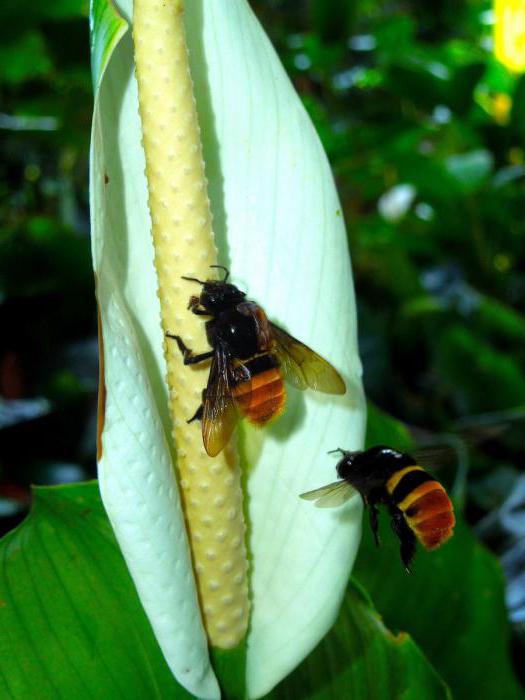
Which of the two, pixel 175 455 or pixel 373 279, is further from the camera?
pixel 373 279

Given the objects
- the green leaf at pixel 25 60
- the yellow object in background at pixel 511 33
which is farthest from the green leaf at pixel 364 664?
the yellow object in background at pixel 511 33

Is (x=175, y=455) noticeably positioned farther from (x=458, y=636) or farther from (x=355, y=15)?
(x=355, y=15)

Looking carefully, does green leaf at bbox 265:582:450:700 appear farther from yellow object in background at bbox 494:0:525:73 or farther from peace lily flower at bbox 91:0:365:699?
yellow object in background at bbox 494:0:525:73

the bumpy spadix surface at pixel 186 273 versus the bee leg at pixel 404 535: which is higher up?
the bumpy spadix surface at pixel 186 273

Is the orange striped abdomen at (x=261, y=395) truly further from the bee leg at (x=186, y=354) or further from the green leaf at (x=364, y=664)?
the green leaf at (x=364, y=664)

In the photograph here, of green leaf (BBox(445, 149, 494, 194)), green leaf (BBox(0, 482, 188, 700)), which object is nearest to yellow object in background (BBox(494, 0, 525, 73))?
green leaf (BBox(445, 149, 494, 194))

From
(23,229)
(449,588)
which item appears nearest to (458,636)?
(449,588)
